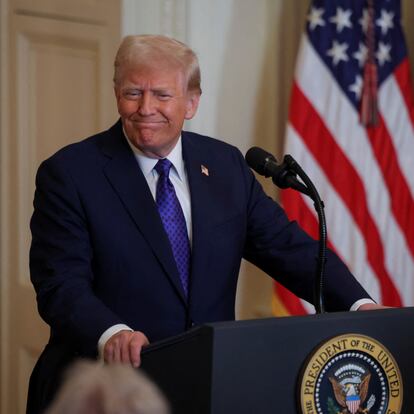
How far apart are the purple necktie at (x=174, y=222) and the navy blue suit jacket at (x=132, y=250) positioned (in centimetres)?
2

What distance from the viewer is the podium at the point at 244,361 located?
1.60 m

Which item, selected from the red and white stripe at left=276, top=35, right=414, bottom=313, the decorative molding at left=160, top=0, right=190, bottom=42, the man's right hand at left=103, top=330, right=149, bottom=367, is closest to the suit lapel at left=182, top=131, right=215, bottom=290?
the man's right hand at left=103, top=330, right=149, bottom=367

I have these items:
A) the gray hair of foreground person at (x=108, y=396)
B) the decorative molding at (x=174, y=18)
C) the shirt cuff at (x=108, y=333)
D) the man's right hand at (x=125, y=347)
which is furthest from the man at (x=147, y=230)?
the decorative molding at (x=174, y=18)

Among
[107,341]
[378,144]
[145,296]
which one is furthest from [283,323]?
[378,144]

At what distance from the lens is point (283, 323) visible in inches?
65.4

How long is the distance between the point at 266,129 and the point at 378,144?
47cm

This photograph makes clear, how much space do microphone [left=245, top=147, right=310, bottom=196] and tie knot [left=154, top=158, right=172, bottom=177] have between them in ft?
1.08

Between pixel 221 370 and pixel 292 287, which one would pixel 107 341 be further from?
pixel 292 287

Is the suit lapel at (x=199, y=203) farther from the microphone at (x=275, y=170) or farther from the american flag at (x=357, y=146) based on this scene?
the american flag at (x=357, y=146)

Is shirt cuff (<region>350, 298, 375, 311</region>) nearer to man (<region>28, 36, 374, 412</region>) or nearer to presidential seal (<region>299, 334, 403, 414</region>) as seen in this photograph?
man (<region>28, 36, 374, 412</region>)

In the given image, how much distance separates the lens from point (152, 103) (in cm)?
229

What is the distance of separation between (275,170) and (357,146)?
1.68 m

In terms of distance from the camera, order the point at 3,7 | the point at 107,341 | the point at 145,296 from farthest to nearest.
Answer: the point at 3,7, the point at 145,296, the point at 107,341

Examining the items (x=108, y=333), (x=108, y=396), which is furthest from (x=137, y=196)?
(x=108, y=396)
